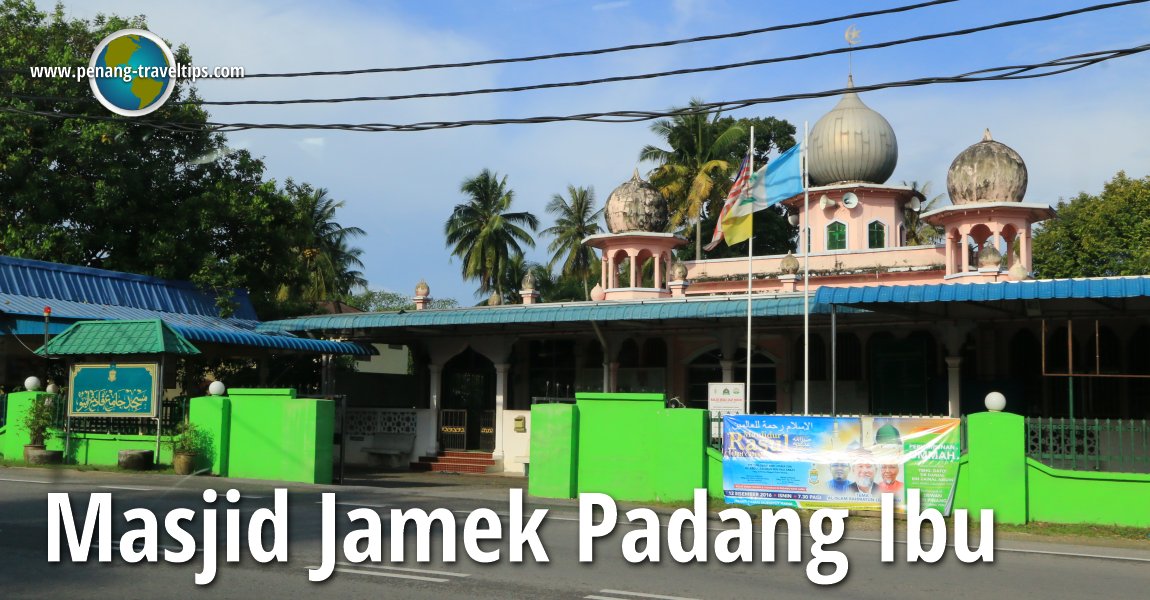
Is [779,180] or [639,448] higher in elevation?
[779,180]

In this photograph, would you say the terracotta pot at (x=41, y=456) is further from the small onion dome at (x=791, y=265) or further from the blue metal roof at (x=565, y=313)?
the small onion dome at (x=791, y=265)

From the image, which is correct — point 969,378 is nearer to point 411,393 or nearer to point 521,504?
point 521,504

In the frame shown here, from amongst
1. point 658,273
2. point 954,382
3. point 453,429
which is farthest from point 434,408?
point 954,382

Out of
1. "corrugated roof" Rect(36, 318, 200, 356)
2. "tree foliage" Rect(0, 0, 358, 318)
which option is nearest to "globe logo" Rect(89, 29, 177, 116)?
"tree foliage" Rect(0, 0, 358, 318)

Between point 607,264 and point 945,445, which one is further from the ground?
point 607,264

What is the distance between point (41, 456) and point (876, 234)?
23781 mm

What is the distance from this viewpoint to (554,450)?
1773 cm

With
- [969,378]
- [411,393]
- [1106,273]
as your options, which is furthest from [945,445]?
[1106,273]

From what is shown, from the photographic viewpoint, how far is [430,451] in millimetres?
26359

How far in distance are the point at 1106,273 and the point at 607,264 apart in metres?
18.8

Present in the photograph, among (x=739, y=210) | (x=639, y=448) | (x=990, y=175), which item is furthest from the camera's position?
(x=990, y=175)

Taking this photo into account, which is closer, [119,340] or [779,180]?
[779,180]

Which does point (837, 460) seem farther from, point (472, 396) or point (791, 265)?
point (472, 396)

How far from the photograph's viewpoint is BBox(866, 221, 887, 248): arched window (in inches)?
1321
